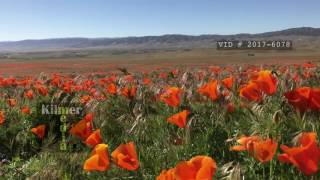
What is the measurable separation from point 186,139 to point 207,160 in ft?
4.21

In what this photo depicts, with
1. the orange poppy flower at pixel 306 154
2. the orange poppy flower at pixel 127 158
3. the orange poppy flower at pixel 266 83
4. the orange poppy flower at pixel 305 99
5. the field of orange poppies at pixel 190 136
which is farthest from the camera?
the orange poppy flower at pixel 266 83

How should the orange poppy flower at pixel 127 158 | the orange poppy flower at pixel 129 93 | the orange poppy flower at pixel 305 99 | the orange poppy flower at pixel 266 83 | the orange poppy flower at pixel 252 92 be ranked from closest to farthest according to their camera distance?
the orange poppy flower at pixel 127 158 < the orange poppy flower at pixel 305 99 < the orange poppy flower at pixel 266 83 < the orange poppy flower at pixel 252 92 < the orange poppy flower at pixel 129 93

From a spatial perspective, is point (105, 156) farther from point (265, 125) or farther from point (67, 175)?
point (265, 125)

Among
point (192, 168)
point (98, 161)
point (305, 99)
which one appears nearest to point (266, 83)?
point (305, 99)

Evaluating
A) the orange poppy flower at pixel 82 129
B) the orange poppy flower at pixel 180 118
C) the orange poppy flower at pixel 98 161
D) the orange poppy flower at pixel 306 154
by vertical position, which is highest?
the orange poppy flower at pixel 306 154

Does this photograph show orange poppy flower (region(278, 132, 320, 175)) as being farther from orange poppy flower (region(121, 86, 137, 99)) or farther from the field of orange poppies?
orange poppy flower (region(121, 86, 137, 99))

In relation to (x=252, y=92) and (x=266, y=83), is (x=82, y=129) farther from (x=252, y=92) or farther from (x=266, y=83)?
(x=266, y=83)

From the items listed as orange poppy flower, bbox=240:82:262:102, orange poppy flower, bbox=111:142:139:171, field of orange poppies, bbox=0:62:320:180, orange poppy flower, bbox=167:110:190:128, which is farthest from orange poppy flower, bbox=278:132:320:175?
orange poppy flower, bbox=240:82:262:102

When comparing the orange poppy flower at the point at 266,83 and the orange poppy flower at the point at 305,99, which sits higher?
the orange poppy flower at the point at 266,83

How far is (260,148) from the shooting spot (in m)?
2.69

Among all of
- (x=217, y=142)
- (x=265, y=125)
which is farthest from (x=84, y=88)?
(x=265, y=125)

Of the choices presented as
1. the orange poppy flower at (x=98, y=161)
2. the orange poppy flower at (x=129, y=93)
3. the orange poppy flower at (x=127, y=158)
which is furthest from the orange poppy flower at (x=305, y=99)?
the orange poppy flower at (x=129, y=93)

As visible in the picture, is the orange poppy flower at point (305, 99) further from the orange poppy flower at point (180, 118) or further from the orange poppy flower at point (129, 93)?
the orange poppy flower at point (129, 93)

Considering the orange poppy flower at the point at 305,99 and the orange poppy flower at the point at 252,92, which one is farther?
the orange poppy flower at the point at 252,92
